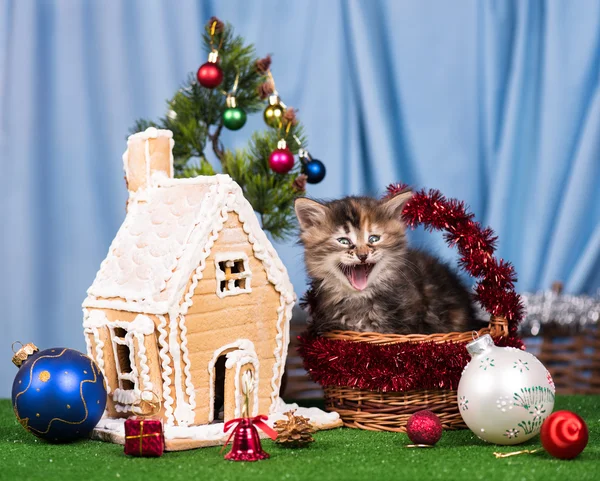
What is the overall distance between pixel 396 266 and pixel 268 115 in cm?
69

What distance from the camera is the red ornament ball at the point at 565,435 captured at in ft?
5.04

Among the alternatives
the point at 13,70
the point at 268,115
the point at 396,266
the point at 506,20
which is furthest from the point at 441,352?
the point at 13,70

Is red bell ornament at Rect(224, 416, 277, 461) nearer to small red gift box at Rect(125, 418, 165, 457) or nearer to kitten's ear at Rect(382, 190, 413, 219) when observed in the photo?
small red gift box at Rect(125, 418, 165, 457)

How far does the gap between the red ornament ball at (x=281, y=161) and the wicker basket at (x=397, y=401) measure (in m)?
0.57

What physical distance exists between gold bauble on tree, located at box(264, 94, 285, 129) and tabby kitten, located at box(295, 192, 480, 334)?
467mm

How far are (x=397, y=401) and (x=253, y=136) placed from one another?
0.99m

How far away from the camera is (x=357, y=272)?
1.99m

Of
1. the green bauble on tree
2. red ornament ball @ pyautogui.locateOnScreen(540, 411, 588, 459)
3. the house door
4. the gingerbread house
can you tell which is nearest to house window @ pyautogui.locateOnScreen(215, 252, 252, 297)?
the gingerbread house

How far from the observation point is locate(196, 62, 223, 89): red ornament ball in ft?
7.63

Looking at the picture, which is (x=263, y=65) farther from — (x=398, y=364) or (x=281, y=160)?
(x=398, y=364)

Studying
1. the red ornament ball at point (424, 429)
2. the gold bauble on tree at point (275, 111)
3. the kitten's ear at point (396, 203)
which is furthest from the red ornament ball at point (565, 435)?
the gold bauble on tree at point (275, 111)

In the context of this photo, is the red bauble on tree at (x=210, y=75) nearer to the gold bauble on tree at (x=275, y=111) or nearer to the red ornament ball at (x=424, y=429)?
the gold bauble on tree at (x=275, y=111)

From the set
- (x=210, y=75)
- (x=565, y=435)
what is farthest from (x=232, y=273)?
(x=565, y=435)

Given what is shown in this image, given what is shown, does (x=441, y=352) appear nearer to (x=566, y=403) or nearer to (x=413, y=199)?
(x=413, y=199)
